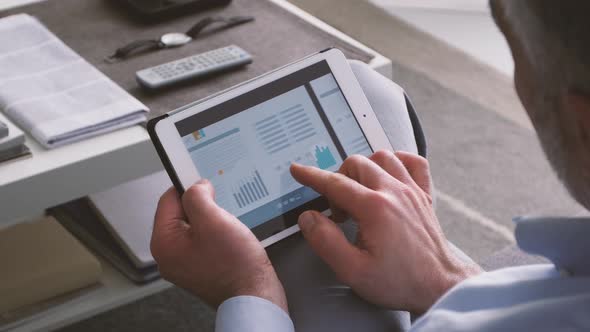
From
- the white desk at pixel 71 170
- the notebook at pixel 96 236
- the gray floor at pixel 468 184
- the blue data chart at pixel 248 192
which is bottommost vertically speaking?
the gray floor at pixel 468 184

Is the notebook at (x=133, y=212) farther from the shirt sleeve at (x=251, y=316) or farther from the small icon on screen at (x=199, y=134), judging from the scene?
the shirt sleeve at (x=251, y=316)

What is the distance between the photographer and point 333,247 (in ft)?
2.62

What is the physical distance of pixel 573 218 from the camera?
63cm

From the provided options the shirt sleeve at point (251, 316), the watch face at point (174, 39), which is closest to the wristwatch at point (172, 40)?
the watch face at point (174, 39)

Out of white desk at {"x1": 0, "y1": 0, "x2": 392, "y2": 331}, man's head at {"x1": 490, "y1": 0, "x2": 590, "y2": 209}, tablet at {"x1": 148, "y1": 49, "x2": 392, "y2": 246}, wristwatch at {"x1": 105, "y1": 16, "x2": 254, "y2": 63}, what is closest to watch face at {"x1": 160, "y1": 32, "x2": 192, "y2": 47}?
wristwatch at {"x1": 105, "y1": 16, "x2": 254, "y2": 63}

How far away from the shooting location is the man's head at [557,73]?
0.56 m

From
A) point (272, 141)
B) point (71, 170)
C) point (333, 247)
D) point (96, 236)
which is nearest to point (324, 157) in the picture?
point (272, 141)

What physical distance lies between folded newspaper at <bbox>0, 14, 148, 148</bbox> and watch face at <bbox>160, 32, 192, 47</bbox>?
136 millimetres

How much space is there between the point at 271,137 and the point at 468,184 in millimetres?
1122

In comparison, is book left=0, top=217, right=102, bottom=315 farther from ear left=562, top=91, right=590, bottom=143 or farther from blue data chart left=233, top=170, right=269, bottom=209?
ear left=562, top=91, right=590, bottom=143

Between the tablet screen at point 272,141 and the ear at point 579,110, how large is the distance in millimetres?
393

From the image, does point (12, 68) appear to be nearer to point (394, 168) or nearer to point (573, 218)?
point (394, 168)

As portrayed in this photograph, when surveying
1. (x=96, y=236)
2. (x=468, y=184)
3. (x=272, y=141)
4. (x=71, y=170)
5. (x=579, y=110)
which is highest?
(x=579, y=110)

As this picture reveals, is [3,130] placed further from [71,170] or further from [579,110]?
[579,110]
